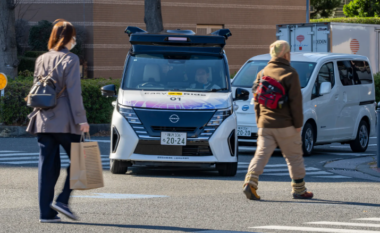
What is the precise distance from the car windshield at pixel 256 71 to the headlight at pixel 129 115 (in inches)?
179

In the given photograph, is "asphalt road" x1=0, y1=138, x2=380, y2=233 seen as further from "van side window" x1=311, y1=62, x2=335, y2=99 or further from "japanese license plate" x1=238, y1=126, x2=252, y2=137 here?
"van side window" x1=311, y1=62, x2=335, y2=99

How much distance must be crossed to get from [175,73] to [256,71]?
375cm

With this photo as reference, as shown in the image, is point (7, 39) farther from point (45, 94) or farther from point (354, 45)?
point (45, 94)

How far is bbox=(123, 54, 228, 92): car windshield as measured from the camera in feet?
33.6

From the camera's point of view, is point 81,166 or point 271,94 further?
point 271,94

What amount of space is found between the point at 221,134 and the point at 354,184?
1.95 metres

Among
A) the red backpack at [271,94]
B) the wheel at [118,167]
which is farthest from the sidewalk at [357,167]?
the wheel at [118,167]

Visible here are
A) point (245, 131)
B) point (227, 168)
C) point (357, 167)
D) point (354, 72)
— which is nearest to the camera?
point (227, 168)

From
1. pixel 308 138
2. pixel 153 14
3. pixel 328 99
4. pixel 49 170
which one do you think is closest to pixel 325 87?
pixel 328 99

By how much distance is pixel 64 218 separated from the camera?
6.50m

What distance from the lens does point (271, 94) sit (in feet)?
24.8

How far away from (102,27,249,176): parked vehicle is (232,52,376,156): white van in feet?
9.61

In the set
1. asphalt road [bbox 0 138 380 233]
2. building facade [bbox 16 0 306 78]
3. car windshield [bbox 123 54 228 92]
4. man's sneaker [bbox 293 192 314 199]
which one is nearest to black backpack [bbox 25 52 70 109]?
asphalt road [bbox 0 138 380 233]

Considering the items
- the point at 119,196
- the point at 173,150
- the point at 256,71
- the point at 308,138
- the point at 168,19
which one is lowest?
the point at 308,138
